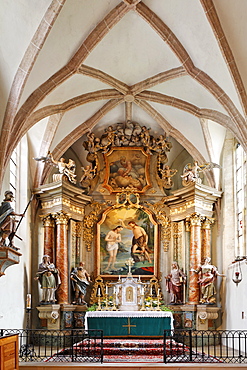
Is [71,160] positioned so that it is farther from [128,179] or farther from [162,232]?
[162,232]

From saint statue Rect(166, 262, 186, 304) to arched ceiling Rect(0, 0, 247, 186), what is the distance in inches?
154

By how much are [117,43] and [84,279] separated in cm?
778

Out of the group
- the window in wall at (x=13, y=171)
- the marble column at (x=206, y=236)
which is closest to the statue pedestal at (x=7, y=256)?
the window in wall at (x=13, y=171)

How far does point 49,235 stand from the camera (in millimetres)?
18703

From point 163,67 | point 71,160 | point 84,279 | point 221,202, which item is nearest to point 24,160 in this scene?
point 71,160

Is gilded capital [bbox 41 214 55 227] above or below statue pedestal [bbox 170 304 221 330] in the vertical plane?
above

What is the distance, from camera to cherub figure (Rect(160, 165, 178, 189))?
19.7 m

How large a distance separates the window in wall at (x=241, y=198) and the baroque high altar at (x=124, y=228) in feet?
3.25

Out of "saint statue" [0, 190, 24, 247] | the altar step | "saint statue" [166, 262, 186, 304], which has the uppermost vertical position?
"saint statue" [0, 190, 24, 247]

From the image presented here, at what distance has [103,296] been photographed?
1891cm

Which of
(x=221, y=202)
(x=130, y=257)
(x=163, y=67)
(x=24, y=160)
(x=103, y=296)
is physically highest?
(x=163, y=67)

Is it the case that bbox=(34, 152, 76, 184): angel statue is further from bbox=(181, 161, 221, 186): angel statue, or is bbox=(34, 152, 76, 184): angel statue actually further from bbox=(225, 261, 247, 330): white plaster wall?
bbox=(225, 261, 247, 330): white plaster wall

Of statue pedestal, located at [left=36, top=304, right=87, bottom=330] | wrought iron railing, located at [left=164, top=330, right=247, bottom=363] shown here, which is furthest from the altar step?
statue pedestal, located at [left=36, top=304, right=87, bottom=330]

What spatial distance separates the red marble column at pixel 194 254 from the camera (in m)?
18.2
